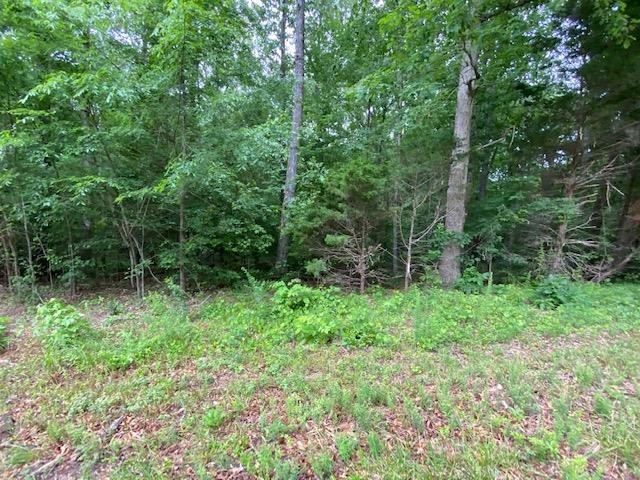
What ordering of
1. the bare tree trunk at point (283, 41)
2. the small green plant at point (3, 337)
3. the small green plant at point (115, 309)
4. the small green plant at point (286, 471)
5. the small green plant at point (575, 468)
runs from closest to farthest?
1. the small green plant at point (575, 468)
2. the small green plant at point (286, 471)
3. the small green plant at point (3, 337)
4. the small green plant at point (115, 309)
5. the bare tree trunk at point (283, 41)

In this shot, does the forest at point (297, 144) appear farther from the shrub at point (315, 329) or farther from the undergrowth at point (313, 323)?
the shrub at point (315, 329)

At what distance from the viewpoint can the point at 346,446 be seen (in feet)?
7.09

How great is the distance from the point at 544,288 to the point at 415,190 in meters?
3.02

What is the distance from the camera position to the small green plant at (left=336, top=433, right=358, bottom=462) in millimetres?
2115

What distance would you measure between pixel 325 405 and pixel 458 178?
19.7 feet

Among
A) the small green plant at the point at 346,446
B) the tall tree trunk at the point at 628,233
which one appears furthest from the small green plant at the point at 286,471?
the tall tree trunk at the point at 628,233

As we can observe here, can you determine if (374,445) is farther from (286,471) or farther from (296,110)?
(296,110)

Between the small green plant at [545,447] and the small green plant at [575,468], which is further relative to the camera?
the small green plant at [545,447]

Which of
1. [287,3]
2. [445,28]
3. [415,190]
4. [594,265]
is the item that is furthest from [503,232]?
[287,3]

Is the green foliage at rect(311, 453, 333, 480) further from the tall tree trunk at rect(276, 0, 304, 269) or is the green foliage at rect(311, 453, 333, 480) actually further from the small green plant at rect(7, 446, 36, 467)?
the tall tree trunk at rect(276, 0, 304, 269)

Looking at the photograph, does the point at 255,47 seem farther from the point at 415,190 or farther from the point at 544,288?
the point at 544,288

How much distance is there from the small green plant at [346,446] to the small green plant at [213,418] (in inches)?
38.0

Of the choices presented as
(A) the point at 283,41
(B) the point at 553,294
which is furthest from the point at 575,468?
(A) the point at 283,41

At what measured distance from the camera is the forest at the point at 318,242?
234cm
